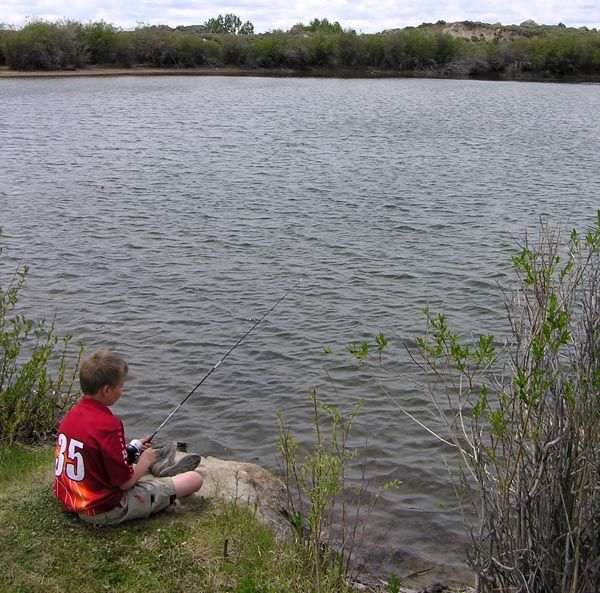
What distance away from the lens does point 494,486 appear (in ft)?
13.0

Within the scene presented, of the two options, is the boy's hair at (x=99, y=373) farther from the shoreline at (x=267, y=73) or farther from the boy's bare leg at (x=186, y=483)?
the shoreline at (x=267, y=73)

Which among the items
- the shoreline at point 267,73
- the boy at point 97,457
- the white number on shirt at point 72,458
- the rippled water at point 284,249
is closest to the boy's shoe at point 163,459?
the boy at point 97,457

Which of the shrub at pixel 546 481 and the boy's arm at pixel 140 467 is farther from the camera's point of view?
the boy's arm at pixel 140 467

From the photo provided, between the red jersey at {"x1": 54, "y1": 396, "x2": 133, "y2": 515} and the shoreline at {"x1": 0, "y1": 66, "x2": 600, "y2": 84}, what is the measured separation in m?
65.4

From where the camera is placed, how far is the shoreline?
67250 mm

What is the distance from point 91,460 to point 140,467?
0.41 m

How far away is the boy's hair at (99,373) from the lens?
4.80 metres

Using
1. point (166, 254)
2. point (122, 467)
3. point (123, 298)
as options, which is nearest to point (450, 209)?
point (166, 254)

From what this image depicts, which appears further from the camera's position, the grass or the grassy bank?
the grassy bank

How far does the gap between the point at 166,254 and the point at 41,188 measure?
746 cm

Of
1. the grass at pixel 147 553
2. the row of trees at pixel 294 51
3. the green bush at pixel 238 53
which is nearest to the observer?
the grass at pixel 147 553

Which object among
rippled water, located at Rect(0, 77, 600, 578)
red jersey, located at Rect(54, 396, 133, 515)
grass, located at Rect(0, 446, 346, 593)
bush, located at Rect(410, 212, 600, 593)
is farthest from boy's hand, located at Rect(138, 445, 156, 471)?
bush, located at Rect(410, 212, 600, 593)

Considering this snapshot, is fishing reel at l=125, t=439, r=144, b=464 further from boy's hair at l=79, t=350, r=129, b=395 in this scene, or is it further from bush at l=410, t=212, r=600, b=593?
bush at l=410, t=212, r=600, b=593

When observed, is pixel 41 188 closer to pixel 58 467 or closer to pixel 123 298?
pixel 123 298
